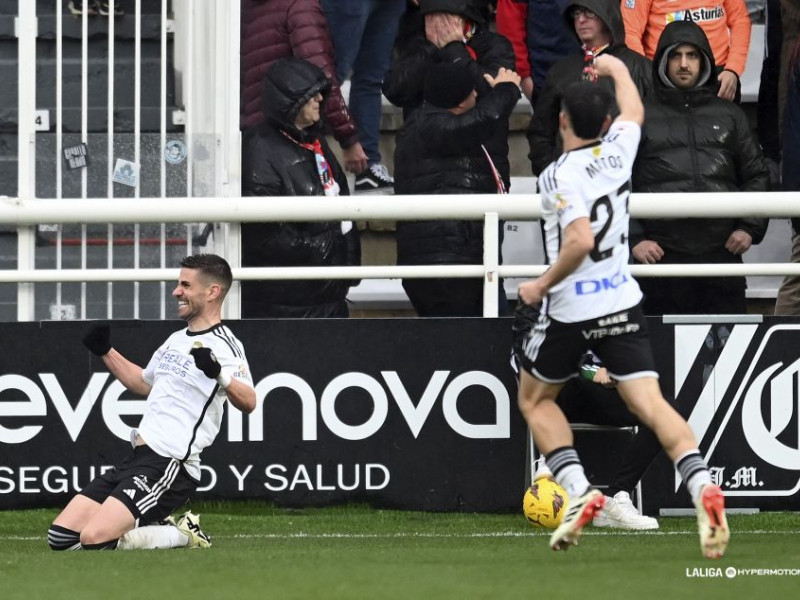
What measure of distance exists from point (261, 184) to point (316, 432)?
1412mm

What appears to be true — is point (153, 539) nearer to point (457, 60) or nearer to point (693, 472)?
point (693, 472)

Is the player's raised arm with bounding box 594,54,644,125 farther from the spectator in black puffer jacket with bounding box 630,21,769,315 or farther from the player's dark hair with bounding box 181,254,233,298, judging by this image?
the player's dark hair with bounding box 181,254,233,298

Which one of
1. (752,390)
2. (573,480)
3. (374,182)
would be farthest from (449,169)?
(573,480)

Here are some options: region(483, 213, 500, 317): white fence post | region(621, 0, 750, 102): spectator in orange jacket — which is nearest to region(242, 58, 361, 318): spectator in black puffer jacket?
region(483, 213, 500, 317): white fence post

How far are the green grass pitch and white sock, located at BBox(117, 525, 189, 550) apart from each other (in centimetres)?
18

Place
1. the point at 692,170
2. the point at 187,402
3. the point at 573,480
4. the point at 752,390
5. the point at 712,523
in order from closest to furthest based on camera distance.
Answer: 1. the point at 712,523
2. the point at 573,480
3. the point at 187,402
4. the point at 752,390
5. the point at 692,170

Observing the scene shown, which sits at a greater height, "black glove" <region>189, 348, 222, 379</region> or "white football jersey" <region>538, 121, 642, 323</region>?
"white football jersey" <region>538, 121, 642, 323</region>

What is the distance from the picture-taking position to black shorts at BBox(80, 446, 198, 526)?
7.38 metres

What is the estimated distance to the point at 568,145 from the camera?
21.7ft

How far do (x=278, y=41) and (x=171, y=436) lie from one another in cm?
304

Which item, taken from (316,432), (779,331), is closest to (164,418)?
(316,432)

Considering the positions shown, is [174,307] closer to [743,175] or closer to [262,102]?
[262,102]

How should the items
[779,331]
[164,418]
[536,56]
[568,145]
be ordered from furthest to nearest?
[536,56]
[779,331]
[164,418]
[568,145]

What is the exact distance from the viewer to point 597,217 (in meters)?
6.54
